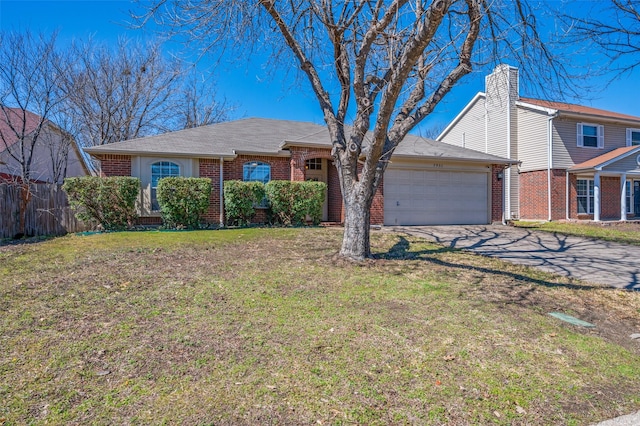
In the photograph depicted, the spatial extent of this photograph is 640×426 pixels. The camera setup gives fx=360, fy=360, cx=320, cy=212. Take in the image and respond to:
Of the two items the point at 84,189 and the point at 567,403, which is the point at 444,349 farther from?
the point at 84,189

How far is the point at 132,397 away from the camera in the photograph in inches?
105

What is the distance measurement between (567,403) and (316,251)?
18.1ft

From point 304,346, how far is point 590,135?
2258 centimetres

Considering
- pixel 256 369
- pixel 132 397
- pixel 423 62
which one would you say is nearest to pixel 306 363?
pixel 256 369

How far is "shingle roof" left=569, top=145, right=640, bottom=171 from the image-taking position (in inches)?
704

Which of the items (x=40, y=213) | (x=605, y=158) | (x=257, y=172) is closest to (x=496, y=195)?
(x=605, y=158)

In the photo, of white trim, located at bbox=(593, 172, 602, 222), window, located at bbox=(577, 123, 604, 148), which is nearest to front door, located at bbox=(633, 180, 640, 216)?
window, located at bbox=(577, 123, 604, 148)

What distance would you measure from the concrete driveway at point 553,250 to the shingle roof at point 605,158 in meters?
8.00

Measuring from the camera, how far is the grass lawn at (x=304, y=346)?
2635 mm

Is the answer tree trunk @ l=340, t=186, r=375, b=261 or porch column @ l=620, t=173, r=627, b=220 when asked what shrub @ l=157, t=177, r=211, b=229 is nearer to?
tree trunk @ l=340, t=186, r=375, b=261

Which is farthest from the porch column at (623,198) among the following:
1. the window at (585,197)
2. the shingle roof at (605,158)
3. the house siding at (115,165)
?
the house siding at (115,165)

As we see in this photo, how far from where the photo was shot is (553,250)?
9.54m

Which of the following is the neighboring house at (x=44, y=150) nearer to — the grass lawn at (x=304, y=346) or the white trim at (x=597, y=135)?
the grass lawn at (x=304, y=346)

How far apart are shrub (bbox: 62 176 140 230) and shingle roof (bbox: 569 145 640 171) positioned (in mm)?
20236
